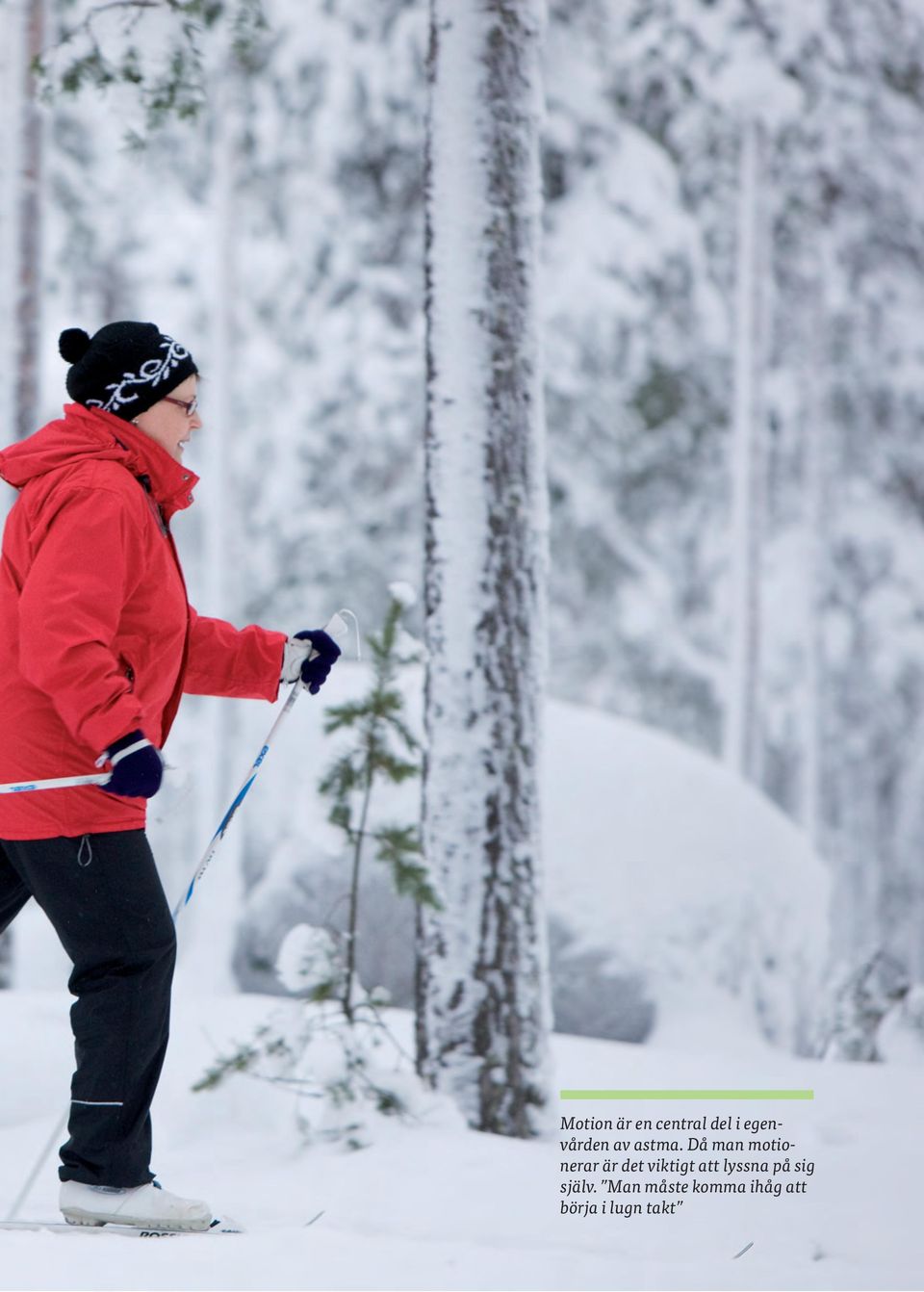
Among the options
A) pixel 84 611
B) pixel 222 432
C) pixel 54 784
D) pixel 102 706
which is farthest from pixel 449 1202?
pixel 222 432

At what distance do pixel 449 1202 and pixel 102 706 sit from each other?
1.79 metres

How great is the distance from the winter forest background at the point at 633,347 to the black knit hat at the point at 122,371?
8180 mm

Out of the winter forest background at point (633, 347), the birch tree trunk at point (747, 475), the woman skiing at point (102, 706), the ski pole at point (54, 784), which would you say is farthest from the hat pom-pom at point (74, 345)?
the birch tree trunk at point (747, 475)

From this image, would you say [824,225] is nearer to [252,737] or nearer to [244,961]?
[252,737]

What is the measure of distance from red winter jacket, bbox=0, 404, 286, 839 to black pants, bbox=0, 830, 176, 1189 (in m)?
0.07

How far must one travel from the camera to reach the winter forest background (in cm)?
1284

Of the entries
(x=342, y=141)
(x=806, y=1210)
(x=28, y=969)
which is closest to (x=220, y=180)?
(x=342, y=141)

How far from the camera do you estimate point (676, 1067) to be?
5.49 meters

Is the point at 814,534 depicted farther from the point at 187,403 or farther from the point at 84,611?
the point at 84,611

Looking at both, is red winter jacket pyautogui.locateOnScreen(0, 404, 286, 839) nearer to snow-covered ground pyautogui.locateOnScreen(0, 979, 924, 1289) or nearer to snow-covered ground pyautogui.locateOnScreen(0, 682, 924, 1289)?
snow-covered ground pyautogui.locateOnScreen(0, 682, 924, 1289)

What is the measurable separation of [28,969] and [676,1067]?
5956 mm

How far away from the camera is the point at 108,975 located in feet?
9.84

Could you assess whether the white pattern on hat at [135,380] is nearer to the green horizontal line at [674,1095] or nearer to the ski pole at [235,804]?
the ski pole at [235,804]

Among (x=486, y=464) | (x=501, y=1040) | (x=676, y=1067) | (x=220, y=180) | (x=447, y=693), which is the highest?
(x=220, y=180)
